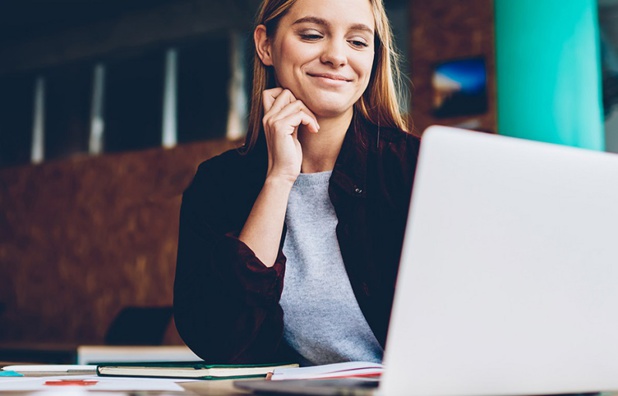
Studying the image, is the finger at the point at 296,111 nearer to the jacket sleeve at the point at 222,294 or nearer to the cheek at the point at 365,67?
the cheek at the point at 365,67

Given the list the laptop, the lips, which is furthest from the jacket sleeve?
the laptop

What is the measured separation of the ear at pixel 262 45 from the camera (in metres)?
1.32

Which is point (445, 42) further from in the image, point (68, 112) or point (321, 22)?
point (68, 112)

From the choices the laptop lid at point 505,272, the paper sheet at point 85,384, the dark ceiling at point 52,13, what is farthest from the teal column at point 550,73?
the dark ceiling at point 52,13

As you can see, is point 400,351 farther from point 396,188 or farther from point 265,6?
point 265,6

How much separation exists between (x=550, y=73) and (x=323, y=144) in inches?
52.3

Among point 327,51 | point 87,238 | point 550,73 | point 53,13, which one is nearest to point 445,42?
point 550,73

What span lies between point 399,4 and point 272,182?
4.88m

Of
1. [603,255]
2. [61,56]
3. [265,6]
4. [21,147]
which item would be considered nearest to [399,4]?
[61,56]

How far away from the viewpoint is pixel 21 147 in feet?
22.5

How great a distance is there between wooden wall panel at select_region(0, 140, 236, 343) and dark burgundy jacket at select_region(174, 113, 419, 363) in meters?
3.76

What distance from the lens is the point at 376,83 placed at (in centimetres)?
135

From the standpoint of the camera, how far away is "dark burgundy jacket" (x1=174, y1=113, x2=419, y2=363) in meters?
1.12

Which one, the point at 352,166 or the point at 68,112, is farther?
the point at 68,112
